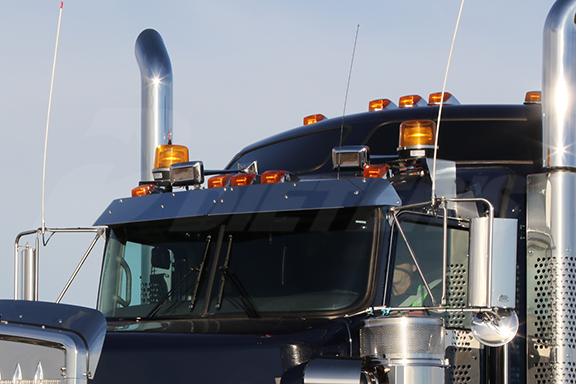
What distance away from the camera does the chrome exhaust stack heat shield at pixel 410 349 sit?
11.8 ft

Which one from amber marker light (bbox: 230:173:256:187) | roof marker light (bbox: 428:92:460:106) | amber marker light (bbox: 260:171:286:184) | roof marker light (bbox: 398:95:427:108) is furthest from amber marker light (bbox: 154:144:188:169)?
roof marker light (bbox: 428:92:460:106)

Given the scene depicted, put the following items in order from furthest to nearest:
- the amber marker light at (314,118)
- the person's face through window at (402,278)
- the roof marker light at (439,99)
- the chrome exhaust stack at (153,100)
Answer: the chrome exhaust stack at (153,100) < the amber marker light at (314,118) < the roof marker light at (439,99) < the person's face through window at (402,278)

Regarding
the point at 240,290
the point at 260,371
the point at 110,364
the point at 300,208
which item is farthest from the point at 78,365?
the point at 300,208

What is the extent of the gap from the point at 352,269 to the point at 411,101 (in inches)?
79.5

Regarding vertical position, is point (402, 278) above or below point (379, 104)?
below

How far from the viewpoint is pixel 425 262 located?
4.29 meters

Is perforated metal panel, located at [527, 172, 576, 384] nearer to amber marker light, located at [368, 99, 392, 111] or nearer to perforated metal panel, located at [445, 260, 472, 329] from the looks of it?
perforated metal panel, located at [445, 260, 472, 329]

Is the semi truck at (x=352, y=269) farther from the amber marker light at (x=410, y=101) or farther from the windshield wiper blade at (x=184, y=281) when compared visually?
the amber marker light at (x=410, y=101)

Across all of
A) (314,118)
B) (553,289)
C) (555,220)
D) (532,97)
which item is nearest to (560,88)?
(555,220)

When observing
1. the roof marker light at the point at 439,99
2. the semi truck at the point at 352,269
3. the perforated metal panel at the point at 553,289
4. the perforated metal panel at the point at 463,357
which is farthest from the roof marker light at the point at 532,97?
the perforated metal panel at the point at 463,357

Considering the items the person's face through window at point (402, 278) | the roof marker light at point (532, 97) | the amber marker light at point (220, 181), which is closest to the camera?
the person's face through window at point (402, 278)

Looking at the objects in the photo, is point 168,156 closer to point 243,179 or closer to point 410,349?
point 243,179

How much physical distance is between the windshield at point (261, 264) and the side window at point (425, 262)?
150 mm

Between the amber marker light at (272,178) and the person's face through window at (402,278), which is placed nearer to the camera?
the person's face through window at (402,278)
